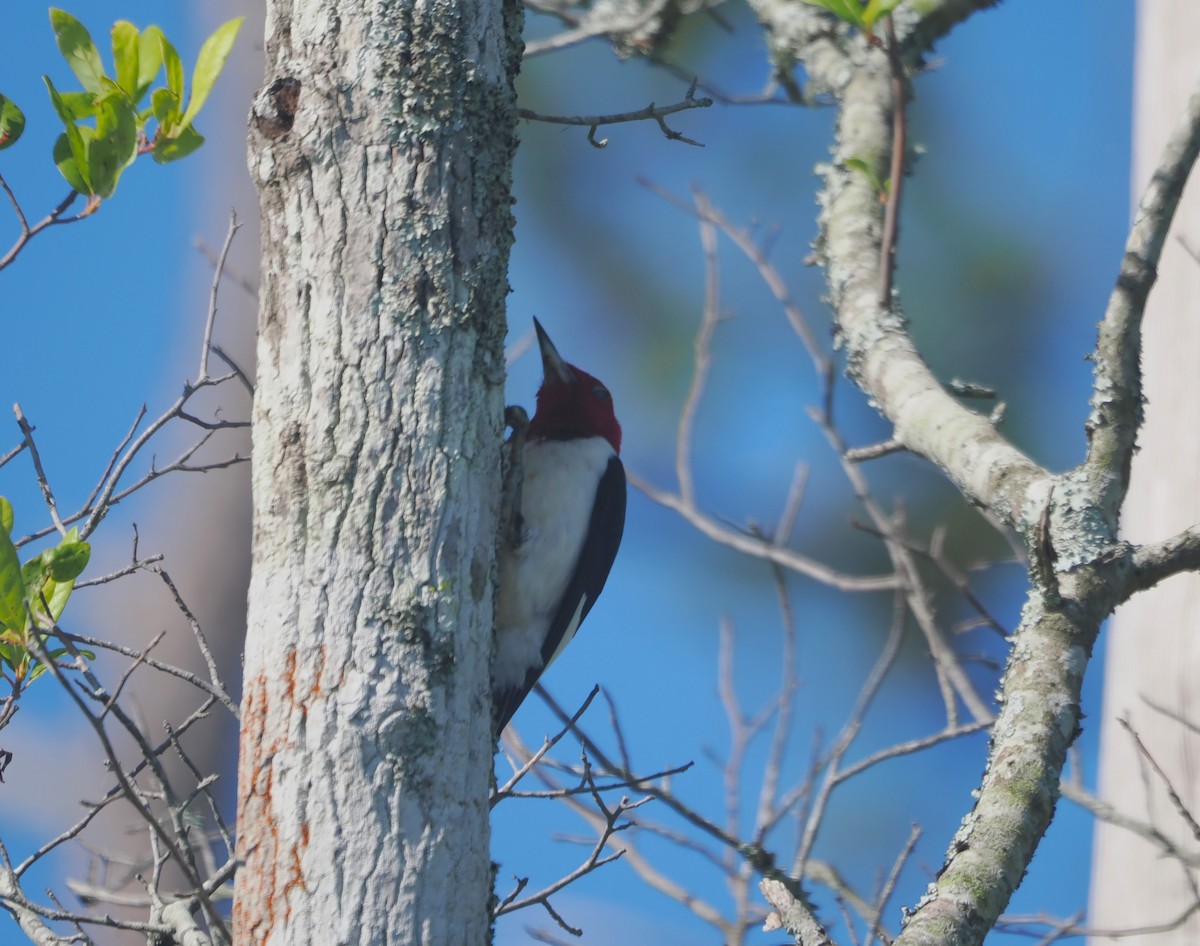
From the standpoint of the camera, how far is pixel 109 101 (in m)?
2.39

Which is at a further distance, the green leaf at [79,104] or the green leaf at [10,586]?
the green leaf at [79,104]

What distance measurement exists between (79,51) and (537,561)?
1573 mm

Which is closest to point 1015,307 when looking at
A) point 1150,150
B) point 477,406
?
point 1150,150

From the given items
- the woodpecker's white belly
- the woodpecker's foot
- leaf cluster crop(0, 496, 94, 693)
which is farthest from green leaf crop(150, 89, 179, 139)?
the woodpecker's white belly

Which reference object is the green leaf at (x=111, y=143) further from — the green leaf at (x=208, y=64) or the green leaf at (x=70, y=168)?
the green leaf at (x=208, y=64)

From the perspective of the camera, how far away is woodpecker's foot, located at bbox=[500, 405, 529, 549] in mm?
3051

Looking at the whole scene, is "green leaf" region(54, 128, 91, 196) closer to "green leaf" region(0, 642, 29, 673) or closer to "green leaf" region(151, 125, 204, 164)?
"green leaf" region(151, 125, 204, 164)

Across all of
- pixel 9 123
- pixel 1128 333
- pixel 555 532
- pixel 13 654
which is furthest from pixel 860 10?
pixel 13 654

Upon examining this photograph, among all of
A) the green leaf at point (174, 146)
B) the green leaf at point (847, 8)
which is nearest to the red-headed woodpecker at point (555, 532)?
the green leaf at point (174, 146)

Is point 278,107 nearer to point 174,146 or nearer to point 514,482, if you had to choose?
point 174,146

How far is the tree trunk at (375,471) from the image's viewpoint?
1.98 m

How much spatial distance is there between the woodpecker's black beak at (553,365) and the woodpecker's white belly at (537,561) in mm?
478

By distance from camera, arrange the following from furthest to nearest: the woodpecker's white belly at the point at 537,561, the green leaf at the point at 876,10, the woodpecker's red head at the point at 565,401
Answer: the woodpecker's red head at the point at 565,401, the woodpecker's white belly at the point at 537,561, the green leaf at the point at 876,10

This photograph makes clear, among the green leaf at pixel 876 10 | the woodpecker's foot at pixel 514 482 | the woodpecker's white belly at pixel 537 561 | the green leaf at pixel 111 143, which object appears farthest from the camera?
the woodpecker's white belly at pixel 537 561
